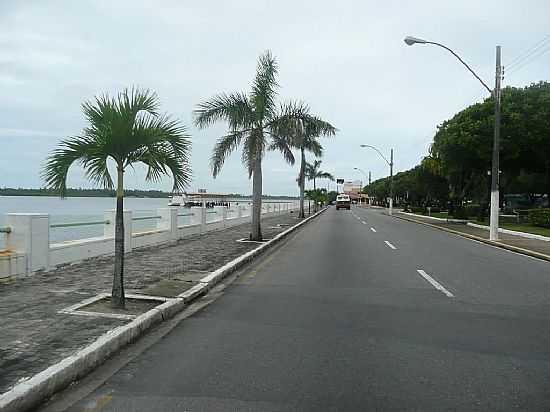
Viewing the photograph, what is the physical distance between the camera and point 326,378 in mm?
5262

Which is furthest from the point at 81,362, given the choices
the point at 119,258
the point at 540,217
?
the point at 540,217

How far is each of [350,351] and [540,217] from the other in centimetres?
2820

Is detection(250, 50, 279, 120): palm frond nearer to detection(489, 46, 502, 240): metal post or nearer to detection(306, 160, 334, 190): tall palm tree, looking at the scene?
detection(489, 46, 502, 240): metal post

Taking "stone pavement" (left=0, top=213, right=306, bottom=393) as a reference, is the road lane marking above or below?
below

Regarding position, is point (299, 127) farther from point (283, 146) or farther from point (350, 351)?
point (350, 351)

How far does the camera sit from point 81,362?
5340mm

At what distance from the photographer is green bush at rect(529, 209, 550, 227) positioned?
98.9 ft

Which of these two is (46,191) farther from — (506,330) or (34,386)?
(506,330)

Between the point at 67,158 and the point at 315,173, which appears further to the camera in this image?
the point at 315,173

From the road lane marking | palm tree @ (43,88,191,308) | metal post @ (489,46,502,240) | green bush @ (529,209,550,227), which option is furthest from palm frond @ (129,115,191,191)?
green bush @ (529,209,550,227)

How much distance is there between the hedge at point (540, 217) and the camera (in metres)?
30.2

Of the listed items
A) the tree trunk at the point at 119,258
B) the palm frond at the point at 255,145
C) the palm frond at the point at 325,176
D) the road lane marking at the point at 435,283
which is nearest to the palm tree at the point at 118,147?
the tree trunk at the point at 119,258

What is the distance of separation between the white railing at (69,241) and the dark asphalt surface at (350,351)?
3720 millimetres

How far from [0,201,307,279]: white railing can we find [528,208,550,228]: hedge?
1934 centimetres
